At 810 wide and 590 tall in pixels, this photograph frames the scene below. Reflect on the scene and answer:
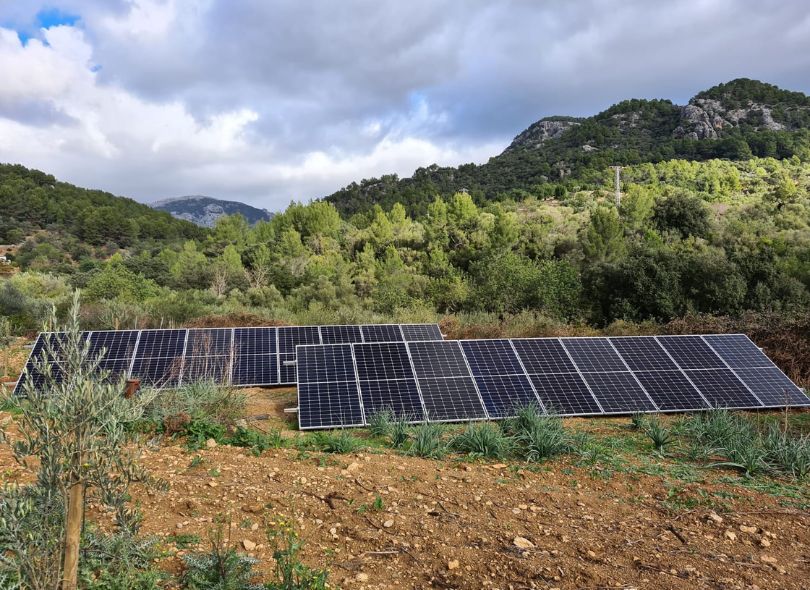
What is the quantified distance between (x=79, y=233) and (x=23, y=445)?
3067 inches

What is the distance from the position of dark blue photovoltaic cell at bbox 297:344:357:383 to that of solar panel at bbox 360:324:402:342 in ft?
10.1

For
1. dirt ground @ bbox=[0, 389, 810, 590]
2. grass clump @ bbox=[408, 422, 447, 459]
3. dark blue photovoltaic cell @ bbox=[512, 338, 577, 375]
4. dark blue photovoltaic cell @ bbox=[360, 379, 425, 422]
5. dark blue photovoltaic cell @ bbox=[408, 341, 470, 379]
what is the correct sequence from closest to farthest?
dirt ground @ bbox=[0, 389, 810, 590] → grass clump @ bbox=[408, 422, 447, 459] → dark blue photovoltaic cell @ bbox=[360, 379, 425, 422] → dark blue photovoltaic cell @ bbox=[408, 341, 470, 379] → dark blue photovoltaic cell @ bbox=[512, 338, 577, 375]

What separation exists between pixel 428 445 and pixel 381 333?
24.1ft

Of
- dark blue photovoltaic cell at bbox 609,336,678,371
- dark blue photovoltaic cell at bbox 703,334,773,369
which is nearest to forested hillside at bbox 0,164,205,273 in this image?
dark blue photovoltaic cell at bbox 609,336,678,371

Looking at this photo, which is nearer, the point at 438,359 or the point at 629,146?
the point at 438,359

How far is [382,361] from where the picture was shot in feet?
36.7

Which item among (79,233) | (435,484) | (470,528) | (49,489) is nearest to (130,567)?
(49,489)

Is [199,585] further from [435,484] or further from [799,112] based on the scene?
[799,112]

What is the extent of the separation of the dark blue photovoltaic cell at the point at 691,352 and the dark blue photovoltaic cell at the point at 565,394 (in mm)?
2774

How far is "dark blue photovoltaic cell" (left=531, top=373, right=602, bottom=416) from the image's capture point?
33.6ft

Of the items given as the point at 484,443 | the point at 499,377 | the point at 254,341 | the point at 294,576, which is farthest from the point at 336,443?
the point at 254,341

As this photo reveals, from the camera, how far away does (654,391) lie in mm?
10969

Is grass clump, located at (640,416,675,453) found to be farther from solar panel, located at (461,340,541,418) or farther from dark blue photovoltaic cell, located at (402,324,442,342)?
dark blue photovoltaic cell, located at (402,324,442,342)

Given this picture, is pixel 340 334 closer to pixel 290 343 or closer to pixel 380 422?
pixel 290 343
